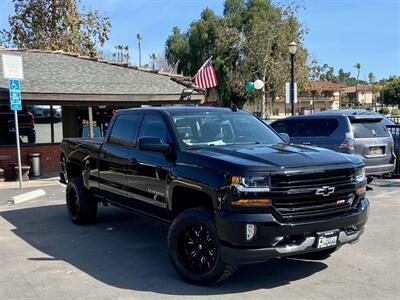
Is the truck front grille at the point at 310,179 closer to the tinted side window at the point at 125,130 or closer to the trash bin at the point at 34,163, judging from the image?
the tinted side window at the point at 125,130

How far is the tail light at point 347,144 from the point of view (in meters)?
10.8

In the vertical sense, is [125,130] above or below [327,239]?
above

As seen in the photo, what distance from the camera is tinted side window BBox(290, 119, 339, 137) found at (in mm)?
11245

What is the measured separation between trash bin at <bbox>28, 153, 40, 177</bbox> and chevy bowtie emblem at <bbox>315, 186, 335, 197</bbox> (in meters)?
13.2

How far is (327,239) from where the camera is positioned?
16.9 ft

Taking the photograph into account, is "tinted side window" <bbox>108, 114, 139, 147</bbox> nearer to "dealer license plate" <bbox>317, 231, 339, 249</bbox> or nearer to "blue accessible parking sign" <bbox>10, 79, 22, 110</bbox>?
"dealer license plate" <bbox>317, 231, 339, 249</bbox>

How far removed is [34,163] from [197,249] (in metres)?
12.4

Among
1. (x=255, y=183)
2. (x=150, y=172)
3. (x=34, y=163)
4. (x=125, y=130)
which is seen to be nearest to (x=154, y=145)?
(x=150, y=172)

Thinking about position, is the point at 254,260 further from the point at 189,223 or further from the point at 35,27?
the point at 35,27

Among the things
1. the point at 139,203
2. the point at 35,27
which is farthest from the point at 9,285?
the point at 35,27

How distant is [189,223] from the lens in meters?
5.41

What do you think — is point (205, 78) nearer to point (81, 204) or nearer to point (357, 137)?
point (357, 137)

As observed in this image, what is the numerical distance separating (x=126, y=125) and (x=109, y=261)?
208 cm

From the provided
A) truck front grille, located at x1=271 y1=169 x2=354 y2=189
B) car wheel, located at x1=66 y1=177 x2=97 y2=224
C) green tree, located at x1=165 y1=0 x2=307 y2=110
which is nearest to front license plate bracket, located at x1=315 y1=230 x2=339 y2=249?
truck front grille, located at x1=271 y1=169 x2=354 y2=189
